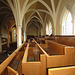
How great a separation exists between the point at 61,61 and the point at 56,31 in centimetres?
867

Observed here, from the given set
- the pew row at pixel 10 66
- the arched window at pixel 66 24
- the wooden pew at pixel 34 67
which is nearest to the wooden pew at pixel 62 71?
the wooden pew at pixel 34 67

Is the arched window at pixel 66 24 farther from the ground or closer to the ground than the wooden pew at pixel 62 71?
farther from the ground

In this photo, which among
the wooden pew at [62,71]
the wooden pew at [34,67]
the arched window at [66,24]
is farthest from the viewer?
the arched window at [66,24]

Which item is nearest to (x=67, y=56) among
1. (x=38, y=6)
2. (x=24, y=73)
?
(x=24, y=73)

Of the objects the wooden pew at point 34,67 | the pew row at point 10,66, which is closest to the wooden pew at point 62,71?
the wooden pew at point 34,67

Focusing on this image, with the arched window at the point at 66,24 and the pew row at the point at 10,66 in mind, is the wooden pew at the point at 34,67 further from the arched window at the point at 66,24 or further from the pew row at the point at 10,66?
the arched window at the point at 66,24

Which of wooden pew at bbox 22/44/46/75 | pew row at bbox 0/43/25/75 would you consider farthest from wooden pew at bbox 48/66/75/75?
pew row at bbox 0/43/25/75

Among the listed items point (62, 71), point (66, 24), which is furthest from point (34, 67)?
point (66, 24)

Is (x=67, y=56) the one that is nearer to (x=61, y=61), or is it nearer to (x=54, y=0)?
(x=61, y=61)

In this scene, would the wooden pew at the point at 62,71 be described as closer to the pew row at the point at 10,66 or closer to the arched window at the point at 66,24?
the pew row at the point at 10,66

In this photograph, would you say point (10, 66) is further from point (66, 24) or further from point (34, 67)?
point (66, 24)

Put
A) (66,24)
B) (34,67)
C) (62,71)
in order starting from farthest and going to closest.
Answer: (66,24) → (34,67) → (62,71)

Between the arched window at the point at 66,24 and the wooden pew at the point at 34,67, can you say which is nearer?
the wooden pew at the point at 34,67

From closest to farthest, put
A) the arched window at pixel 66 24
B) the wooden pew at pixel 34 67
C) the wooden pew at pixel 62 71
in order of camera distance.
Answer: the wooden pew at pixel 62 71 → the wooden pew at pixel 34 67 → the arched window at pixel 66 24
